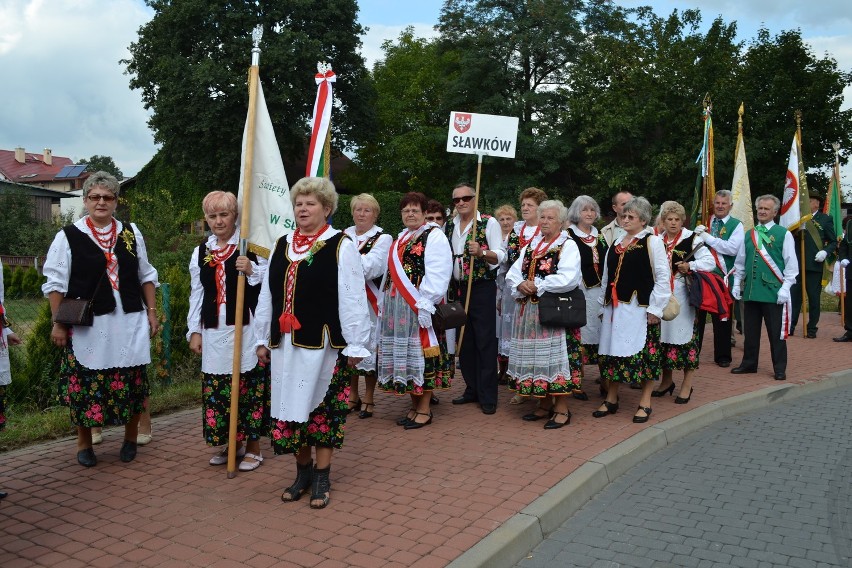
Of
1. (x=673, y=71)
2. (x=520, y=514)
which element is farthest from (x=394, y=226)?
(x=520, y=514)

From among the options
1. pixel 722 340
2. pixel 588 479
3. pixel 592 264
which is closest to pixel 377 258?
pixel 592 264

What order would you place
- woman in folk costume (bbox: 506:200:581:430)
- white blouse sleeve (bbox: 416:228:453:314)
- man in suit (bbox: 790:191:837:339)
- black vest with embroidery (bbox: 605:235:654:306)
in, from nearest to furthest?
white blouse sleeve (bbox: 416:228:453:314) → woman in folk costume (bbox: 506:200:581:430) → black vest with embroidery (bbox: 605:235:654:306) → man in suit (bbox: 790:191:837:339)

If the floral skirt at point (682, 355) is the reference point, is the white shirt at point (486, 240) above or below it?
above

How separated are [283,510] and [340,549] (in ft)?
2.53

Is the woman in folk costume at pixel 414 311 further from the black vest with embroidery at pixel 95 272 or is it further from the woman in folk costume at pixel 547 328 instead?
the black vest with embroidery at pixel 95 272

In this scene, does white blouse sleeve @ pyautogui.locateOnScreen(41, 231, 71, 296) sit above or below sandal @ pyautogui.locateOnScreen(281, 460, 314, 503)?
above

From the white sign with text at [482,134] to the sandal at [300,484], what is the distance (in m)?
3.97

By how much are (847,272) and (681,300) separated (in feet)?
21.5

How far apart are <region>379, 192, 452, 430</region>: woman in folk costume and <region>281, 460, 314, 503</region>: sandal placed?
1761 mm

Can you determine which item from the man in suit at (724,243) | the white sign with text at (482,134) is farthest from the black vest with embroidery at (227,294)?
the man in suit at (724,243)

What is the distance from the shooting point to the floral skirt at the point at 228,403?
5.57m

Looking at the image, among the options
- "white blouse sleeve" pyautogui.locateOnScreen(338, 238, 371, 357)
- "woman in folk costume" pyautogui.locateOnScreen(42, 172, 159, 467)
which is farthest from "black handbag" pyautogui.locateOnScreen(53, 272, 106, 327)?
"white blouse sleeve" pyautogui.locateOnScreen(338, 238, 371, 357)

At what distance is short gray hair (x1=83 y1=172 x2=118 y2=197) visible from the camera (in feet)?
18.6

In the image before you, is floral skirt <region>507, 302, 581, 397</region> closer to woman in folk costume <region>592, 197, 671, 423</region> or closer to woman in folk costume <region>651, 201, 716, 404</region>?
woman in folk costume <region>592, 197, 671, 423</region>
